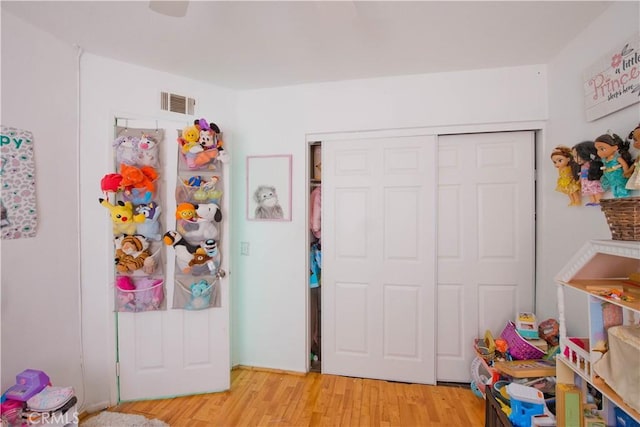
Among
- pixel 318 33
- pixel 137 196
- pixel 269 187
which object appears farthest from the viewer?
pixel 269 187

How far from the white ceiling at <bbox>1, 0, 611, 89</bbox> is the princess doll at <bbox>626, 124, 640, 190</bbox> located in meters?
0.71

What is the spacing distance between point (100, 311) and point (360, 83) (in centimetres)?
250

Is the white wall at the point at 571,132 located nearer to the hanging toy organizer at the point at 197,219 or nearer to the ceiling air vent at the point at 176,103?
the hanging toy organizer at the point at 197,219

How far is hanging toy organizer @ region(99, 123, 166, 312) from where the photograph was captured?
179cm

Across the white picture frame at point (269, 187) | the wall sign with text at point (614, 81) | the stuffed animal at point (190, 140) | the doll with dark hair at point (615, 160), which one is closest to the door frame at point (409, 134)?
the white picture frame at point (269, 187)

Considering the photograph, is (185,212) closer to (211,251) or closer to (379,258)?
(211,251)

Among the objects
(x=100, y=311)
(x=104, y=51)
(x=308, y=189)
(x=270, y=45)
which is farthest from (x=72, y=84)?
(x=308, y=189)

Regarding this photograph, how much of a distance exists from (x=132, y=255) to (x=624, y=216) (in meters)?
2.53

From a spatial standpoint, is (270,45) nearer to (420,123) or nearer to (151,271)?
(420,123)

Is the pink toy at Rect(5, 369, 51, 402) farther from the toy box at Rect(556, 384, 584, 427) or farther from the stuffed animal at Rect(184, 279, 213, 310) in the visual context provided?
the toy box at Rect(556, 384, 584, 427)

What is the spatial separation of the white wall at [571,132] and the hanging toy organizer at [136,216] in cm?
267

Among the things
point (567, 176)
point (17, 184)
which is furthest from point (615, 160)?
point (17, 184)

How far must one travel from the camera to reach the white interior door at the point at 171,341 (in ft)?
6.35

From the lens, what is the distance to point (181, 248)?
1.92 metres
